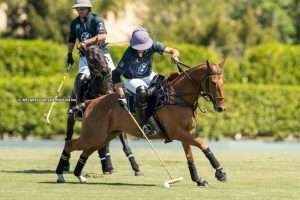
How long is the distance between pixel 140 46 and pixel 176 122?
1291 millimetres

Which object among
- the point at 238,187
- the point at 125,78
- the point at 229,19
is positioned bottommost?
the point at 229,19

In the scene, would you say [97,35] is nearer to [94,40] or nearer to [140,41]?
[94,40]

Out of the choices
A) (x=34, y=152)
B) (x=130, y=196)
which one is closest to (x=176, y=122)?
(x=130, y=196)

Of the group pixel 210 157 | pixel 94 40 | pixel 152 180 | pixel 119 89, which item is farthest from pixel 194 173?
pixel 94 40

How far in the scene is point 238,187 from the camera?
52.6 feet

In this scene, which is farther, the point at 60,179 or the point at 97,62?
the point at 97,62

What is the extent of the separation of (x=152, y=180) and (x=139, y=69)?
1.75m

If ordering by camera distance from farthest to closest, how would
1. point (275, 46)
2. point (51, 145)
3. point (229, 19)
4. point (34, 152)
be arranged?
point (229, 19) → point (275, 46) → point (51, 145) → point (34, 152)

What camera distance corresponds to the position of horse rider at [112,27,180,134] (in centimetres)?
1702

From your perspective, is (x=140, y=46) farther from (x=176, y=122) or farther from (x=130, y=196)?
(x=130, y=196)

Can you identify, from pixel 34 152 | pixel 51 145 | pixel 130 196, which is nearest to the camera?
pixel 130 196

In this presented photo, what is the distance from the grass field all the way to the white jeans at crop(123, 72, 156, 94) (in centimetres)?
142

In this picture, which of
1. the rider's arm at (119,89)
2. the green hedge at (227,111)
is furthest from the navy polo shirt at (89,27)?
the green hedge at (227,111)

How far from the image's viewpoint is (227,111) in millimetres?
33125
